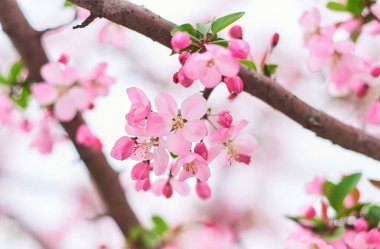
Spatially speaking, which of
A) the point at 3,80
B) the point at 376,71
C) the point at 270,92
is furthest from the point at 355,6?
the point at 3,80

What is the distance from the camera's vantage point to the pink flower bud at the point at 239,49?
2.43ft

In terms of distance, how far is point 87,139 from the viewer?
1.37 m

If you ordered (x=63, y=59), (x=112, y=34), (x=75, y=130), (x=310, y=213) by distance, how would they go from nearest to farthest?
(x=310, y=213) → (x=63, y=59) → (x=75, y=130) → (x=112, y=34)

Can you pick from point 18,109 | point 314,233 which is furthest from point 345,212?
Result: point 18,109

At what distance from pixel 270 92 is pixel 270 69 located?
99mm

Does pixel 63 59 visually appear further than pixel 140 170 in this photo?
Yes

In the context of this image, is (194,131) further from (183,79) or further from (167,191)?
(167,191)

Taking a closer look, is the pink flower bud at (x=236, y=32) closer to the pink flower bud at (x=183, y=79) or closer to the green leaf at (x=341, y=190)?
the pink flower bud at (x=183, y=79)

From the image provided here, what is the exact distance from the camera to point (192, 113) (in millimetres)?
765

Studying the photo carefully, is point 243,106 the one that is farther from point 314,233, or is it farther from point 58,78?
point 314,233

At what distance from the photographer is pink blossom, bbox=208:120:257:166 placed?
0.80 metres

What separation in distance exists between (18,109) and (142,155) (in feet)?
2.82

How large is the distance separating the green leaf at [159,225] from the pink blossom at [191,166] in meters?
0.73

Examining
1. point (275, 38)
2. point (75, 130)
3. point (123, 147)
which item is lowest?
point (75, 130)
